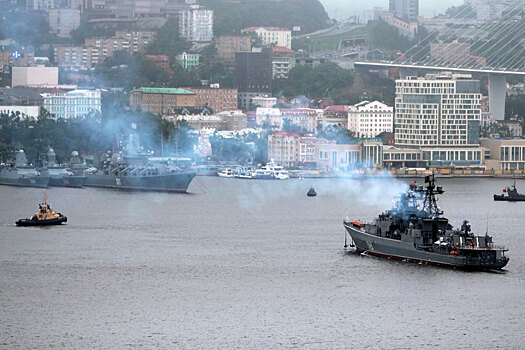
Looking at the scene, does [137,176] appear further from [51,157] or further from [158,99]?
[158,99]

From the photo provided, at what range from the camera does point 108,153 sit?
145 ft

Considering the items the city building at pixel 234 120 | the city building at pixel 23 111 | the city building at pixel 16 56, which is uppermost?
the city building at pixel 16 56

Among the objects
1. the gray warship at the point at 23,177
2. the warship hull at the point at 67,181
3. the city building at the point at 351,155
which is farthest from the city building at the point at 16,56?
the warship hull at the point at 67,181

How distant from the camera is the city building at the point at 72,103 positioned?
53438mm

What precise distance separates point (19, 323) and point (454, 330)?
4.50 meters

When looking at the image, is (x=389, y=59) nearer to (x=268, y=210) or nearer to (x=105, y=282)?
(x=268, y=210)

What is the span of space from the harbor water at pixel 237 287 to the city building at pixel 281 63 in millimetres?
32369

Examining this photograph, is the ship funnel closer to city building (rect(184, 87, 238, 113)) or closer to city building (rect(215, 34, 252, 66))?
city building (rect(184, 87, 238, 113))

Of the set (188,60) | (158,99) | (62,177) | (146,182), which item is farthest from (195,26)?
(146,182)

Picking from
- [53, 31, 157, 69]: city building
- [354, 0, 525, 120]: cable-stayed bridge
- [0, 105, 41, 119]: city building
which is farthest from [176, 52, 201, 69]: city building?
[0, 105, 41, 119]: city building

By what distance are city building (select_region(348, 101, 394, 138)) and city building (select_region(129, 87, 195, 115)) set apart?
558 cm

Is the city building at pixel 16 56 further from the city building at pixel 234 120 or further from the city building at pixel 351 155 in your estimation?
the city building at pixel 351 155

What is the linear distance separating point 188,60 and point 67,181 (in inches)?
1052

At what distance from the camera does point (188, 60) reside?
218ft
